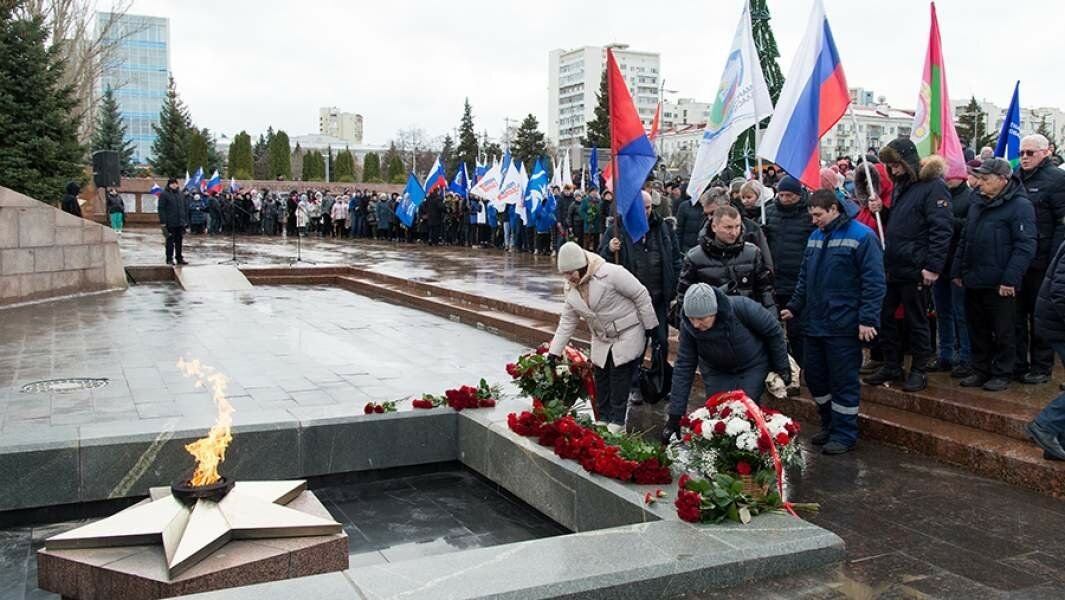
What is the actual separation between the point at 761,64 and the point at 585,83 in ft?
354

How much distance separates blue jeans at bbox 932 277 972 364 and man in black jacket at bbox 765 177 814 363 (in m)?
1.22

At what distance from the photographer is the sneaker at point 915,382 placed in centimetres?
713

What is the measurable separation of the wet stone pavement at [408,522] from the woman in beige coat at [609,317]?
3.26 ft

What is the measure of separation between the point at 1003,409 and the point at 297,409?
200 inches

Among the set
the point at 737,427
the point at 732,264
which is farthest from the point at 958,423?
the point at 737,427

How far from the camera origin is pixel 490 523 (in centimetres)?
610

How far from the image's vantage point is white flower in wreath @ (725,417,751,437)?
16.1ft

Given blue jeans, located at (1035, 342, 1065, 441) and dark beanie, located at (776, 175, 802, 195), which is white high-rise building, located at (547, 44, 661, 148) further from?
blue jeans, located at (1035, 342, 1065, 441)

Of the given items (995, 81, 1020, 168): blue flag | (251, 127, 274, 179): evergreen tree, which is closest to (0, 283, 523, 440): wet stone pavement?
(995, 81, 1020, 168): blue flag

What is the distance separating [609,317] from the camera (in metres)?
6.75

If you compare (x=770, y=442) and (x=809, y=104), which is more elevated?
(x=809, y=104)

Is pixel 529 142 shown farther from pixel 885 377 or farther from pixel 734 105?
pixel 885 377

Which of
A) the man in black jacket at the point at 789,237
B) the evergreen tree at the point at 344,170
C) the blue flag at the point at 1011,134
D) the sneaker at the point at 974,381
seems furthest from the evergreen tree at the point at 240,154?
the sneaker at the point at 974,381

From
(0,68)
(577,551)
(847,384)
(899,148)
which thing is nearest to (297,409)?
(577,551)
